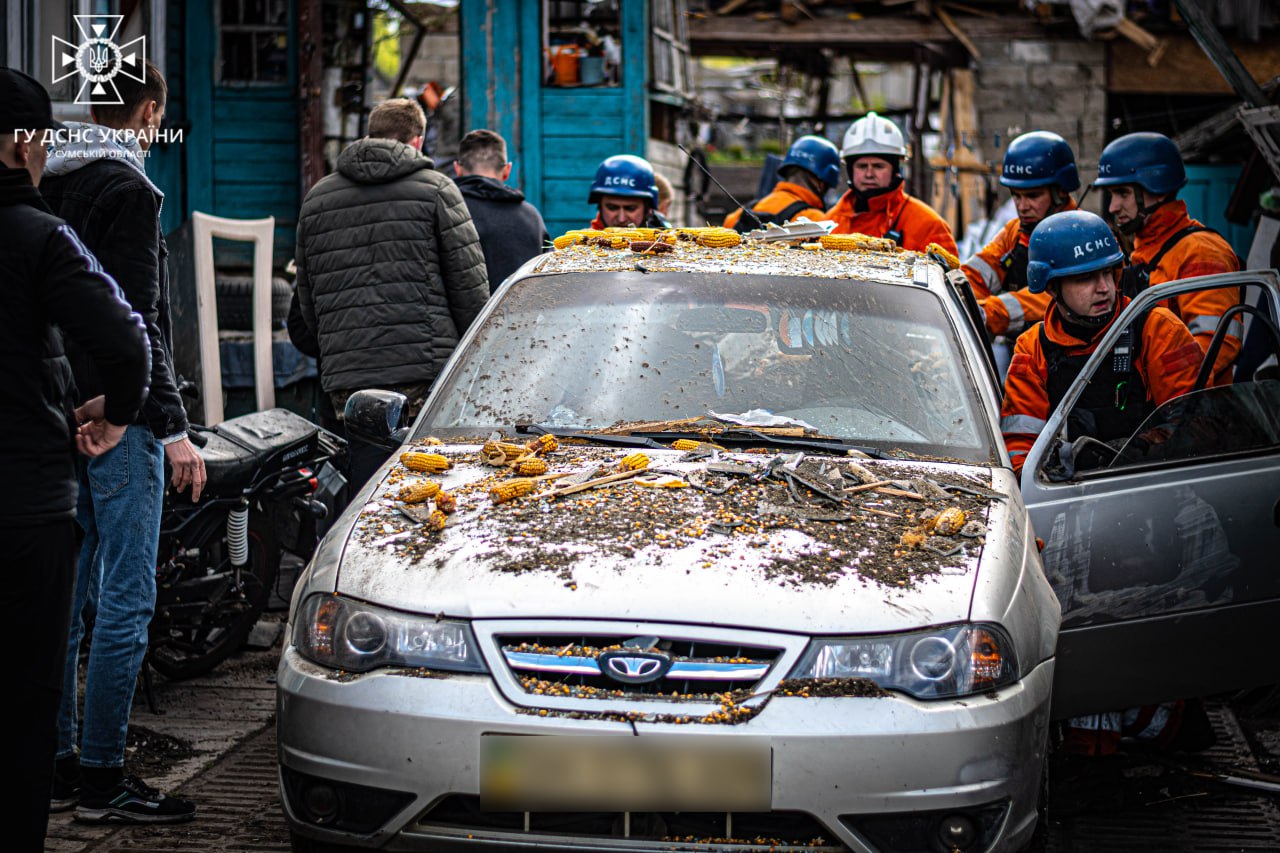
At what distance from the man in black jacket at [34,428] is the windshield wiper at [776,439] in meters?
1.57

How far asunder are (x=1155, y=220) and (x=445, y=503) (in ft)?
13.2

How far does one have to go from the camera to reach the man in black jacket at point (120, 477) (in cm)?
435

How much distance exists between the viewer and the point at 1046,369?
5.15m

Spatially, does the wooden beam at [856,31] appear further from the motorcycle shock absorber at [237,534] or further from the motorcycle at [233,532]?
the motorcycle shock absorber at [237,534]

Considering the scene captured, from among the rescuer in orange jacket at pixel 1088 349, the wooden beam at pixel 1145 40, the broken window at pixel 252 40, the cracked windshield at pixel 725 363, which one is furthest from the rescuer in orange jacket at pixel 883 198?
the wooden beam at pixel 1145 40

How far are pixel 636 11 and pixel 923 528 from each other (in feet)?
29.6

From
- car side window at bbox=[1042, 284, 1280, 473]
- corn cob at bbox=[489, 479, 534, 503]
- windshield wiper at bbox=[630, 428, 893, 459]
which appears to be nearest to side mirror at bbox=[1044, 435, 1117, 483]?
car side window at bbox=[1042, 284, 1280, 473]

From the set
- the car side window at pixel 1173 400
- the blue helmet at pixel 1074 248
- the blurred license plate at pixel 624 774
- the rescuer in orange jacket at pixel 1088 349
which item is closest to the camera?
the blurred license plate at pixel 624 774

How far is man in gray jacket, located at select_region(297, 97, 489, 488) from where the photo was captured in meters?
6.26

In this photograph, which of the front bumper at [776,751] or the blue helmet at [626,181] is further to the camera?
the blue helmet at [626,181]

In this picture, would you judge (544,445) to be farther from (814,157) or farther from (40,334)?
(814,157)

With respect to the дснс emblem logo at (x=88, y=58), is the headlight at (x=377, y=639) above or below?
below

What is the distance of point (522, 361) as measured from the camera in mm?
4594

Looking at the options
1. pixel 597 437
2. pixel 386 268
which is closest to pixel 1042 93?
pixel 386 268
